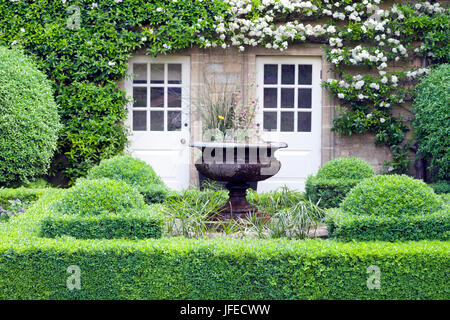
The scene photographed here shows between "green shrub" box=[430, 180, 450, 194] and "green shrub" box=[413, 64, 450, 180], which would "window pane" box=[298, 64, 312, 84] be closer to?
"green shrub" box=[413, 64, 450, 180]

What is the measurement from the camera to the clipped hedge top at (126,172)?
589 centimetres

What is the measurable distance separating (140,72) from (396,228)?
5313mm

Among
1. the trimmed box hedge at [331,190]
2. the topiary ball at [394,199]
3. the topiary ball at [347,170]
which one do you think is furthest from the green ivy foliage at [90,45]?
the topiary ball at [394,199]

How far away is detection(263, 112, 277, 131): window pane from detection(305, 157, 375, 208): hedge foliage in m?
1.78

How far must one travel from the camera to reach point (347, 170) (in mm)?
6242

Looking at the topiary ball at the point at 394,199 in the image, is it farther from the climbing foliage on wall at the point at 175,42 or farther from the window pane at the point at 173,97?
the window pane at the point at 173,97

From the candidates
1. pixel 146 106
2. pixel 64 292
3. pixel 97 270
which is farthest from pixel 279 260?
pixel 146 106

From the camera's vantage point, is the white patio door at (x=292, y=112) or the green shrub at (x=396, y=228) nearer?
the green shrub at (x=396, y=228)

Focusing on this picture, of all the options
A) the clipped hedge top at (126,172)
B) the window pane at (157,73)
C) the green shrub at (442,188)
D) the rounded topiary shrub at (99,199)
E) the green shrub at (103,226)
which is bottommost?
the green shrub at (103,226)

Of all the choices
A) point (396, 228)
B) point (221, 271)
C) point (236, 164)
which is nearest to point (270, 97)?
point (236, 164)

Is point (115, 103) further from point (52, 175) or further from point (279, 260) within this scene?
point (279, 260)

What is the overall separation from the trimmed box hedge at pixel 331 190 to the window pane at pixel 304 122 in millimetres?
2020

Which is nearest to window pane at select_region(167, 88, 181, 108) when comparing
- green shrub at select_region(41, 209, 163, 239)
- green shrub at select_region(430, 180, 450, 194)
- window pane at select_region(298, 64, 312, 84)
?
window pane at select_region(298, 64, 312, 84)

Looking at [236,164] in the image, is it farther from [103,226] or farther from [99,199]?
[103,226]
